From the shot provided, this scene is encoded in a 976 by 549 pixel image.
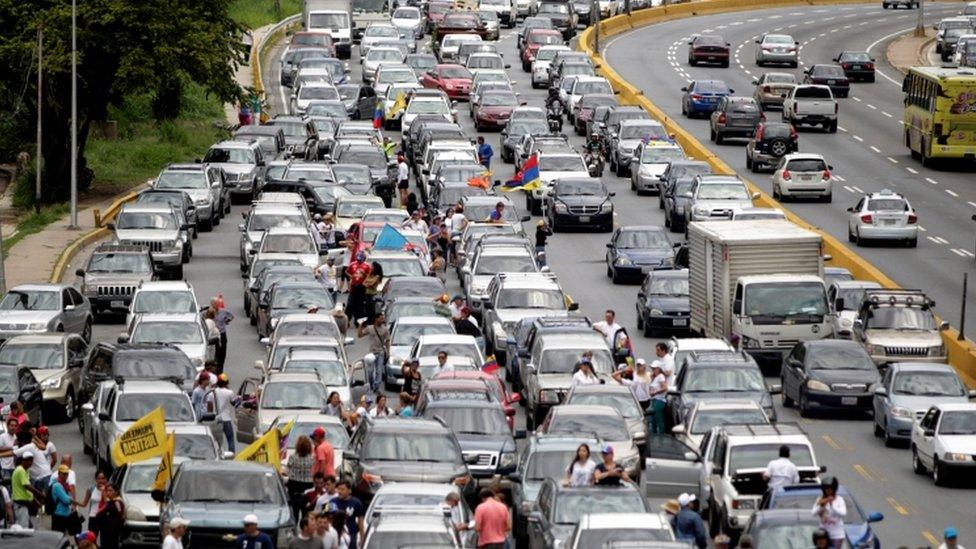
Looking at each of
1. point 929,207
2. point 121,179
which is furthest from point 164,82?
point 929,207

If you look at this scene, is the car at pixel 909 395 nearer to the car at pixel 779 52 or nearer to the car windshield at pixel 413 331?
the car windshield at pixel 413 331

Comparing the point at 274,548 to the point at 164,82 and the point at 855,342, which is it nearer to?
the point at 855,342

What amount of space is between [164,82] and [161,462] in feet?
132

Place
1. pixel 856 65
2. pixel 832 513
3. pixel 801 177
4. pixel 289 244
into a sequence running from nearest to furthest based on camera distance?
pixel 832 513 → pixel 289 244 → pixel 801 177 → pixel 856 65

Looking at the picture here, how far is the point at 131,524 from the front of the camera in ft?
88.7

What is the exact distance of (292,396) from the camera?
3350cm

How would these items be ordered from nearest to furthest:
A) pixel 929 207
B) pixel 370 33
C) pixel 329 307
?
1. pixel 329 307
2. pixel 929 207
3. pixel 370 33

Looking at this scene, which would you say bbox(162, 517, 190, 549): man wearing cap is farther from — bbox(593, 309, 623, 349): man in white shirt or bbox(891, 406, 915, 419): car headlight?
bbox(593, 309, 623, 349): man in white shirt

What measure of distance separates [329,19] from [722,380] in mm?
67911

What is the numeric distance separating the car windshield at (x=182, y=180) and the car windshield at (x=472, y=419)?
26655 mm

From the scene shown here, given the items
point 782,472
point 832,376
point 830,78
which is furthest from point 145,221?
point 830,78

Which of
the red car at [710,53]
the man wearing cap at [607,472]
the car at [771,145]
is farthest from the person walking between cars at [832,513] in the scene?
the red car at [710,53]

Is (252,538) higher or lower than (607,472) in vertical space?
higher

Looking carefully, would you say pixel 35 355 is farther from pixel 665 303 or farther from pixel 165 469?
pixel 665 303
